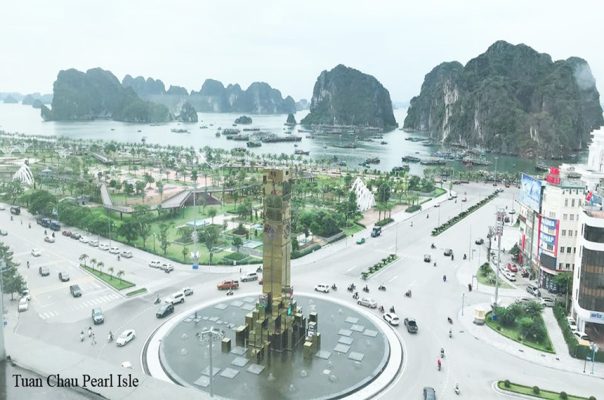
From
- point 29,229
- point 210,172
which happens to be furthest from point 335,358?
point 210,172

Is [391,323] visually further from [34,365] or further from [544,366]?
[34,365]

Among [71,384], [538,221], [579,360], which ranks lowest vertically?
[579,360]

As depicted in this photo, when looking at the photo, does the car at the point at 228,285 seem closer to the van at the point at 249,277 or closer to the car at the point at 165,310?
the van at the point at 249,277

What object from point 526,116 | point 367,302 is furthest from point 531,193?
point 526,116

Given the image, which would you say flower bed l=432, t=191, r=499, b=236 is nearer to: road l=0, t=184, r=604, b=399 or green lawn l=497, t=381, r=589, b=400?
road l=0, t=184, r=604, b=399

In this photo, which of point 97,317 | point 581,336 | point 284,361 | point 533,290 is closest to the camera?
point 284,361

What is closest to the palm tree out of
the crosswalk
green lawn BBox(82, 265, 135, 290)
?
green lawn BBox(82, 265, 135, 290)

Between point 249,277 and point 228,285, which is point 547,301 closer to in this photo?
point 249,277
